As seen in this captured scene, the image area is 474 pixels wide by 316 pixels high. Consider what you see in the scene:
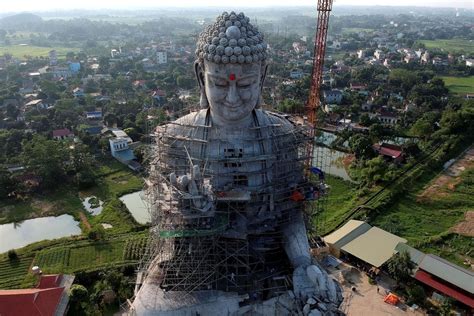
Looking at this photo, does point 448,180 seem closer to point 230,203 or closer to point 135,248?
point 135,248

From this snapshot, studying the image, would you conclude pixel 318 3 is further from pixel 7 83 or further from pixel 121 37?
pixel 121 37

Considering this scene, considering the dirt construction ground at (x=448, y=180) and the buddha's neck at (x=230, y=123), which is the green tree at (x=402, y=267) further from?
the buddha's neck at (x=230, y=123)

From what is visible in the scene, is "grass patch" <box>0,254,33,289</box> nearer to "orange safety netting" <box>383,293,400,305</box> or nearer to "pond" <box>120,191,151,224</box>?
"pond" <box>120,191,151,224</box>

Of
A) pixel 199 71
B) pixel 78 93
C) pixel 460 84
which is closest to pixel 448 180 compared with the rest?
pixel 199 71

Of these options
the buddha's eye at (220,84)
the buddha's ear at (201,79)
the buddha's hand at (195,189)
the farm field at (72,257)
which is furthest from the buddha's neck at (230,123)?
the farm field at (72,257)

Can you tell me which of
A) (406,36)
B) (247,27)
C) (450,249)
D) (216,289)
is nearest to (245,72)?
(247,27)

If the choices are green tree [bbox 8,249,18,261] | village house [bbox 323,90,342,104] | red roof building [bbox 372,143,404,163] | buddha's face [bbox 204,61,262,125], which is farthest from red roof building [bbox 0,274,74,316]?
village house [bbox 323,90,342,104]
